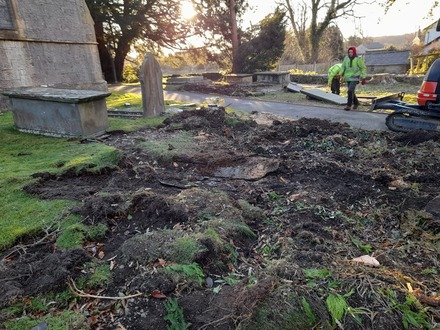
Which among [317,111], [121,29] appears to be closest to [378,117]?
[317,111]

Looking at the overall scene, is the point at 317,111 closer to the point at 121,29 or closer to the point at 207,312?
the point at 207,312

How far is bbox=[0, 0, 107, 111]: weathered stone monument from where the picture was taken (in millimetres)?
11312

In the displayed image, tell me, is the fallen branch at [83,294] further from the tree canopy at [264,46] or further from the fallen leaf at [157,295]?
the tree canopy at [264,46]

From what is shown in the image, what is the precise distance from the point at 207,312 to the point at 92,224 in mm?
1883

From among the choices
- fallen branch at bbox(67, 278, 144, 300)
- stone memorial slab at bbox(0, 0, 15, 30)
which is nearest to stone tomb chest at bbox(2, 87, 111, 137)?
fallen branch at bbox(67, 278, 144, 300)

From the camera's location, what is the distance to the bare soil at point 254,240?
223cm

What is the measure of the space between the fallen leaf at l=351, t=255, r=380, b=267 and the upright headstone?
8.20 meters

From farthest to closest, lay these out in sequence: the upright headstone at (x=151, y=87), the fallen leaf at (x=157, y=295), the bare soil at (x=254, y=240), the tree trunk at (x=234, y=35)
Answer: the tree trunk at (x=234, y=35)
the upright headstone at (x=151, y=87)
the fallen leaf at (x=157, y=295)
the bare soil at (x=254, y=240)

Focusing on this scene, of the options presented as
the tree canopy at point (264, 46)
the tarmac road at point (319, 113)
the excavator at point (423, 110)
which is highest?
the tree canopy at point (264, 46)

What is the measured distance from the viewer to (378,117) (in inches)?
377

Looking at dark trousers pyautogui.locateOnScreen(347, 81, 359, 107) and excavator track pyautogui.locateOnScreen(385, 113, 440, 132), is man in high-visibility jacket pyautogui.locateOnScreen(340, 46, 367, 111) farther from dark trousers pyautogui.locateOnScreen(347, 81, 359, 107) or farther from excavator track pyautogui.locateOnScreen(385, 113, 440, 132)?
excavator track pyautogui.locateOnScreen(385, 113, 440, 132)

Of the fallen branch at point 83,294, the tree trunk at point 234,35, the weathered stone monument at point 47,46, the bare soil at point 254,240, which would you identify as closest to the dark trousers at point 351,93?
the bare soil at point 254,240

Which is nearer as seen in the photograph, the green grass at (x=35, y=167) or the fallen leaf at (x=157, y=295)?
the fallen leaf at (x=157, y=295)

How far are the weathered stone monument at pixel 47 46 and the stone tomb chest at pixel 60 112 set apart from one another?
4734 mm
